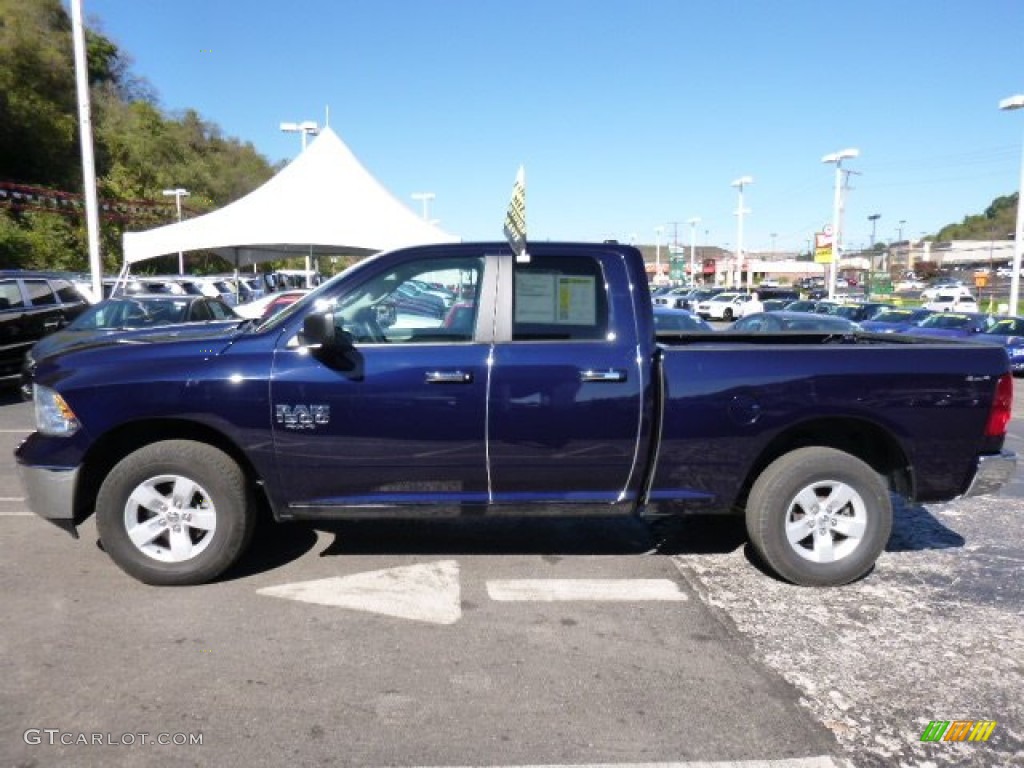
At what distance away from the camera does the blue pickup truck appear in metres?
4.16

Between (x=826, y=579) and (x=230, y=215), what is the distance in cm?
1191

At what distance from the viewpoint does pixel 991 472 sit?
447 cm

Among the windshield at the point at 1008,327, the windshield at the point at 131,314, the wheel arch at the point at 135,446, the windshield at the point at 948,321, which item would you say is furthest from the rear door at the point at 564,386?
the windshield at the point at 948,321

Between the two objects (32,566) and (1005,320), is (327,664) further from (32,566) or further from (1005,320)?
(1005,320)

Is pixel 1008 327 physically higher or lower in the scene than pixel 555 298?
lower

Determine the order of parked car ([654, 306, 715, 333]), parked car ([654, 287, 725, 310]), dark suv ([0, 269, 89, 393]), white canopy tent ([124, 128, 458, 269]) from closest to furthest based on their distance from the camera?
1. dark suv ([0, 269, 89, 393])
2. parked car ([654, 306, 715, 333])
3. white canopy tent ([124, 128, 458, 269])
4. parked car ([654, 287, 725, 310])

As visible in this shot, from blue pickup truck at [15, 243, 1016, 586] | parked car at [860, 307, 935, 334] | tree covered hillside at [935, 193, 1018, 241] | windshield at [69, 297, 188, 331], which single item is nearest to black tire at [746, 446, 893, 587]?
blue pickup truck at [15, 243, 1016, 586]

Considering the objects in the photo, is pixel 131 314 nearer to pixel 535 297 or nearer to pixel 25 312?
pixel 25 312

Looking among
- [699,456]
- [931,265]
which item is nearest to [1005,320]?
[699,456]

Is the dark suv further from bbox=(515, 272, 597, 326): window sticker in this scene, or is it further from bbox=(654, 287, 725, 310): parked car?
bbox=(654, 287, 725, 310): parked car

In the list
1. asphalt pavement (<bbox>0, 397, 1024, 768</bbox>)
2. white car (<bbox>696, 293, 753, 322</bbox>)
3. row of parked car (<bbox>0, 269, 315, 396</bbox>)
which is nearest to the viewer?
asphalt pavement (<bbox>0, 397, 1024, 768</bbox>)

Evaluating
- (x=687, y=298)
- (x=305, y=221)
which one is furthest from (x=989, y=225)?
(x=305, y=221)

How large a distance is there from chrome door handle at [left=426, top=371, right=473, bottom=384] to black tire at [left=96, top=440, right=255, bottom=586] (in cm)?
118

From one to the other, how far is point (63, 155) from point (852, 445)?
42.5 meters
